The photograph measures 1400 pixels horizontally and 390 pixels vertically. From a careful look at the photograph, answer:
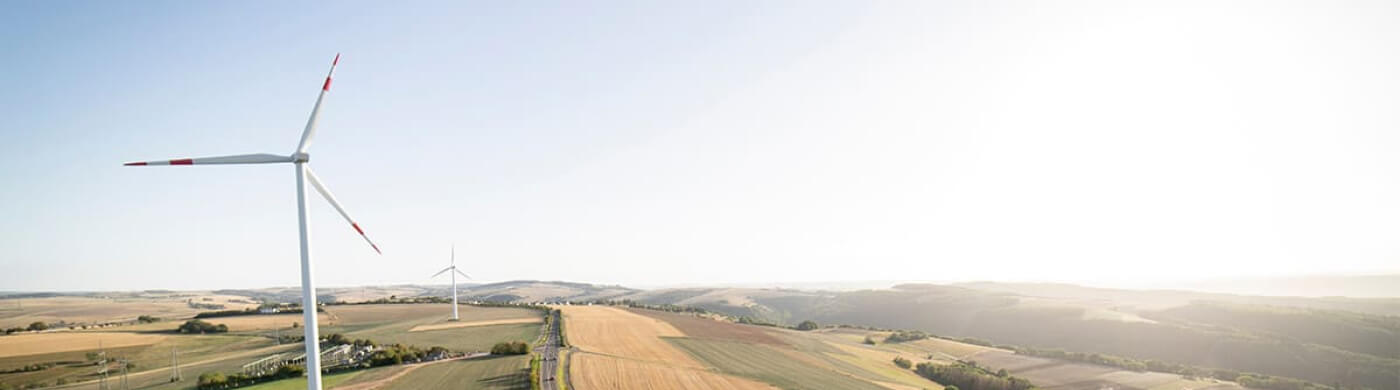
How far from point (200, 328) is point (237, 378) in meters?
64.1

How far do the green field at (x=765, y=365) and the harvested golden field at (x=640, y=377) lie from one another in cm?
389

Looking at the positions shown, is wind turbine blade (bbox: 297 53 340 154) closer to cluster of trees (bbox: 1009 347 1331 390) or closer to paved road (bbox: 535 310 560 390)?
paved road (bbox: 535 310 560 390)

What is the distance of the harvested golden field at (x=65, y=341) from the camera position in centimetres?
7169

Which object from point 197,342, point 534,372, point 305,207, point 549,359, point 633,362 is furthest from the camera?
point 197,342

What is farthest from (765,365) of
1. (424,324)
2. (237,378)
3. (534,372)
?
(424,324)

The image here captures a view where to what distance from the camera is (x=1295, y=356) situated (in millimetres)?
87188

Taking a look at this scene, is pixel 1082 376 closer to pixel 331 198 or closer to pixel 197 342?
pixel 331 198

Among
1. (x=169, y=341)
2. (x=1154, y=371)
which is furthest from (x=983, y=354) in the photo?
(x=169, y=341)

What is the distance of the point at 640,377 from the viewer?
173ft

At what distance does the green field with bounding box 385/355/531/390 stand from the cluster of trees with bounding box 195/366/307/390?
10.9 m

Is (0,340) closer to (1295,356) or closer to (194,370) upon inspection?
(194,370)

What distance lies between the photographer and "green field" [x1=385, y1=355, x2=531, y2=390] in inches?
1880

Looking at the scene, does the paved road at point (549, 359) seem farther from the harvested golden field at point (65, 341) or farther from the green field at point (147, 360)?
the harvested golden field at point (65, 341)

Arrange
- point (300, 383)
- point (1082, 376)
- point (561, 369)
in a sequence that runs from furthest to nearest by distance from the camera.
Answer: point (1082, 376) → point (561, 369) → point (300, 383)
